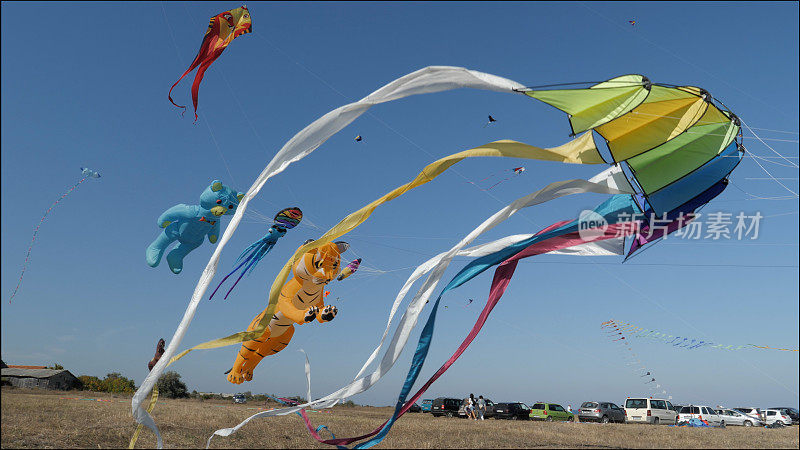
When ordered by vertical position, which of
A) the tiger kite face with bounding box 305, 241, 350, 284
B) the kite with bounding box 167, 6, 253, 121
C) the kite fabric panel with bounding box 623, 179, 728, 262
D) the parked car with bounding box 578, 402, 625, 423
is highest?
the kite with bounding box 167, 6, 253, 121

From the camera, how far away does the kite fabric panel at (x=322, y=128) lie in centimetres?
819

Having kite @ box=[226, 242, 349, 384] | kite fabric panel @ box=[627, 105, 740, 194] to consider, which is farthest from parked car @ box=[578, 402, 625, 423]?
kite @ box=[226, 242, 349, 384]

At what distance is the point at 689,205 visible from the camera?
1035 centimetres

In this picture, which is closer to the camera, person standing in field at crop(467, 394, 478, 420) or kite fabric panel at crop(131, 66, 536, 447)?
kite fabric panel at crop(131, 66, 536, 447)

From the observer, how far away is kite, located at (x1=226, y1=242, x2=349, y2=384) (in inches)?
415

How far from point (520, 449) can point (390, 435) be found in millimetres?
3719

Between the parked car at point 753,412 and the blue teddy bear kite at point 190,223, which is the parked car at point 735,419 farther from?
the blue teddy bear kite at point 190,223

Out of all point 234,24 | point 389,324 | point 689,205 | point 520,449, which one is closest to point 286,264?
point 389,324

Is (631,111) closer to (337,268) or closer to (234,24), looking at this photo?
(337,268)

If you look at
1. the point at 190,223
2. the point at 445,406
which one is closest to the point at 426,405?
the point at 445,406

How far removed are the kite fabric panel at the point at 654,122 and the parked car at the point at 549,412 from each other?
2150 cm

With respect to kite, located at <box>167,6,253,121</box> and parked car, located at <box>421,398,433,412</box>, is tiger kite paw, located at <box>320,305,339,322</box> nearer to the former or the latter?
kite, located at <box>167,6,253,121</box>

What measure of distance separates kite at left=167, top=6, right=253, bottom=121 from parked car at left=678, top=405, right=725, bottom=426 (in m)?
28.1

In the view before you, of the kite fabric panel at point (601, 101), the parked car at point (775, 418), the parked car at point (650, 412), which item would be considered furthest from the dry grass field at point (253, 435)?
the parked car at point (775, 418)
